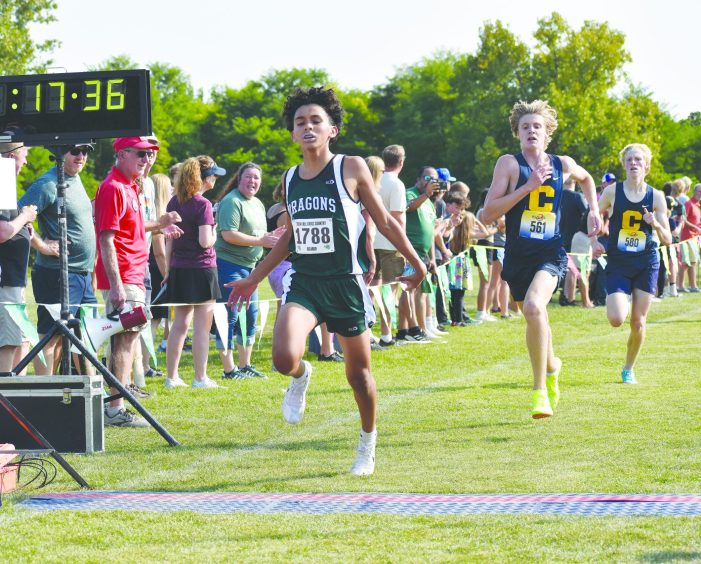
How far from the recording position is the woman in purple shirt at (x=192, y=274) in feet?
35.9

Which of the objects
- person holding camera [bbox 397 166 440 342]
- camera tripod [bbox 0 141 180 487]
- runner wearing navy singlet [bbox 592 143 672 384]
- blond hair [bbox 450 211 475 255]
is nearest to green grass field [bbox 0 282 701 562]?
camera tripod [bbox 0 141 180 487]

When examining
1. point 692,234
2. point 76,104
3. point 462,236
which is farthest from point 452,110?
point 76,104

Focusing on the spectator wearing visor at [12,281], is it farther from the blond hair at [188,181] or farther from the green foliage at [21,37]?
the green foliage at [21,37]

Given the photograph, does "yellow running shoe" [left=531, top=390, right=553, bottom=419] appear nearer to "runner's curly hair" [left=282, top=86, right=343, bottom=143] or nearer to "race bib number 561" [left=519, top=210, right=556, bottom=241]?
"race bib number 561" [left=519, top=210, right=556, bottom=241]

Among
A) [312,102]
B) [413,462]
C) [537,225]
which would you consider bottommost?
[413,462]

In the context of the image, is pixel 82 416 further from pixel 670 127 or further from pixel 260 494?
pixel 670 127

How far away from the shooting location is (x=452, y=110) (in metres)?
88.8

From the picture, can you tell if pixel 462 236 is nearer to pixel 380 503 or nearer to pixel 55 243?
pixel 55 243

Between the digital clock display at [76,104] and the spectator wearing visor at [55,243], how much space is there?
6.58 feet

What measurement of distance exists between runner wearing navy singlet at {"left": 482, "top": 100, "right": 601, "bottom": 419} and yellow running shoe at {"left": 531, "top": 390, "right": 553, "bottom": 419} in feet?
0.57

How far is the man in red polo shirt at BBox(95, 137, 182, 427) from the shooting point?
860cm

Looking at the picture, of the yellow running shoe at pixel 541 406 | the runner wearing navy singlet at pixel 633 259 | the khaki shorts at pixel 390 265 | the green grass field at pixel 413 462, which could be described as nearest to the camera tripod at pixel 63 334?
the green grass field at pixel 413 462

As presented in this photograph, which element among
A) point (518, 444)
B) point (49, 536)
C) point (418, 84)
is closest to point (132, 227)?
point (518, 444)

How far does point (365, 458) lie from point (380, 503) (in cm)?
97
